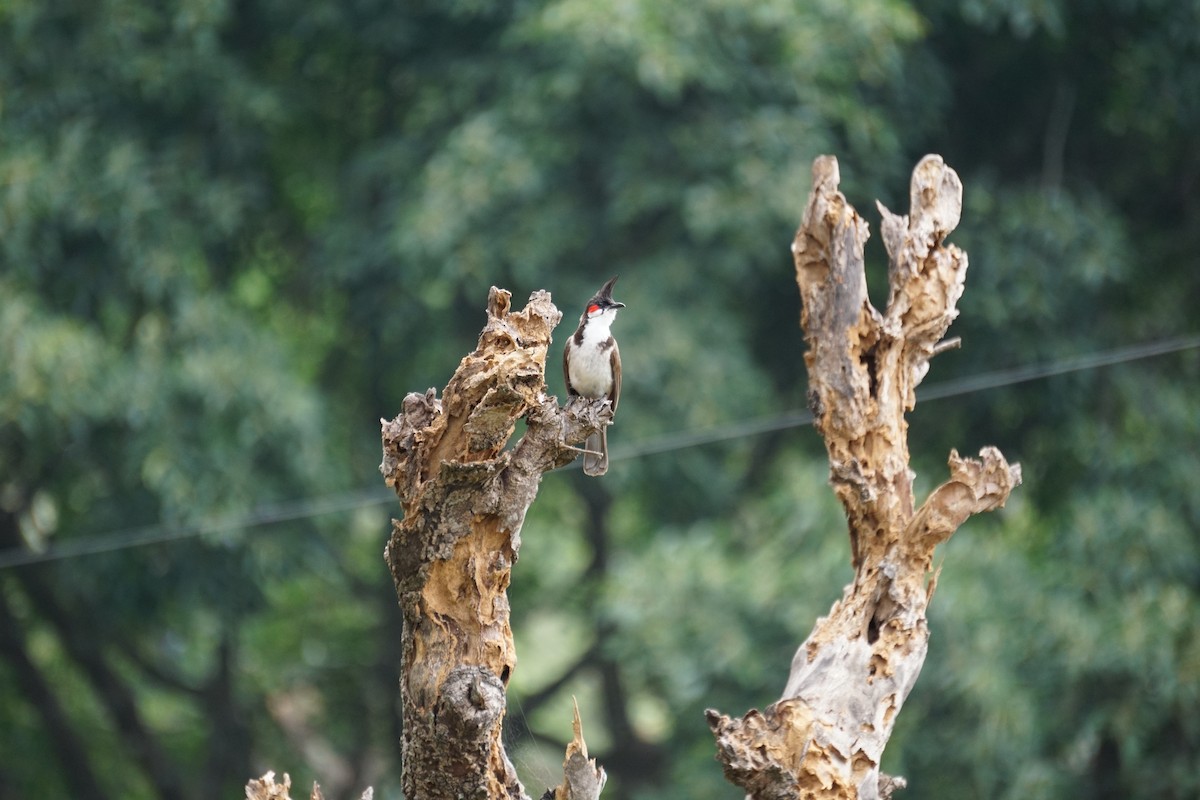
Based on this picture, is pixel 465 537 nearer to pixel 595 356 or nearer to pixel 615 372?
pixel 595 356

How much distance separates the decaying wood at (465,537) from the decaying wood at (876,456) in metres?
0.84

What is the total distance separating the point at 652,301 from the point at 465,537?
5.09m

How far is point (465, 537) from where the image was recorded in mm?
3160

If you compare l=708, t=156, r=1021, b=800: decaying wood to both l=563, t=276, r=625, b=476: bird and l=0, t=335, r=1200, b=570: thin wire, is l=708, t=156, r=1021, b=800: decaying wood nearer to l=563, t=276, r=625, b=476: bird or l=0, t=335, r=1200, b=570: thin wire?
l=563, t=276, r=625, b=476: bird

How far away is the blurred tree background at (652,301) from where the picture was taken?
24.4 ft

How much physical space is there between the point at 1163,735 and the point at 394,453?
5.47 meters

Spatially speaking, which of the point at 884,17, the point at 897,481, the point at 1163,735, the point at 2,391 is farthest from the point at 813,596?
the point at 2,391

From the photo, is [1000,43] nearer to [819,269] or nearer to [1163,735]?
[1163,735]

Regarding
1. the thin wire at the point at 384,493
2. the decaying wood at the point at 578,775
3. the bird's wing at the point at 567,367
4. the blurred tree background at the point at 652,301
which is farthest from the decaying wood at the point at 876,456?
the thin wire at the point at 384,493

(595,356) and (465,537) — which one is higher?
(595,356)

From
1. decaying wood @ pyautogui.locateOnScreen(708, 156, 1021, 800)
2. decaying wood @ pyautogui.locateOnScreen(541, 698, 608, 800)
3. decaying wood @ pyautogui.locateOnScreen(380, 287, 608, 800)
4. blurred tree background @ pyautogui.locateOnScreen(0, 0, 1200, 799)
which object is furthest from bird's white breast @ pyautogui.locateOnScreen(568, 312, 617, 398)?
blurred tree background @ pyautogui.locateOnScreen(0, 0, 1200, 799)

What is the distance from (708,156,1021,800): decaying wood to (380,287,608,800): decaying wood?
0.84 metres

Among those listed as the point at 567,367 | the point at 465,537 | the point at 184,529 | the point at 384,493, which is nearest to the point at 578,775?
the point at 465,537

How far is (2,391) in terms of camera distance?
7508 mm
